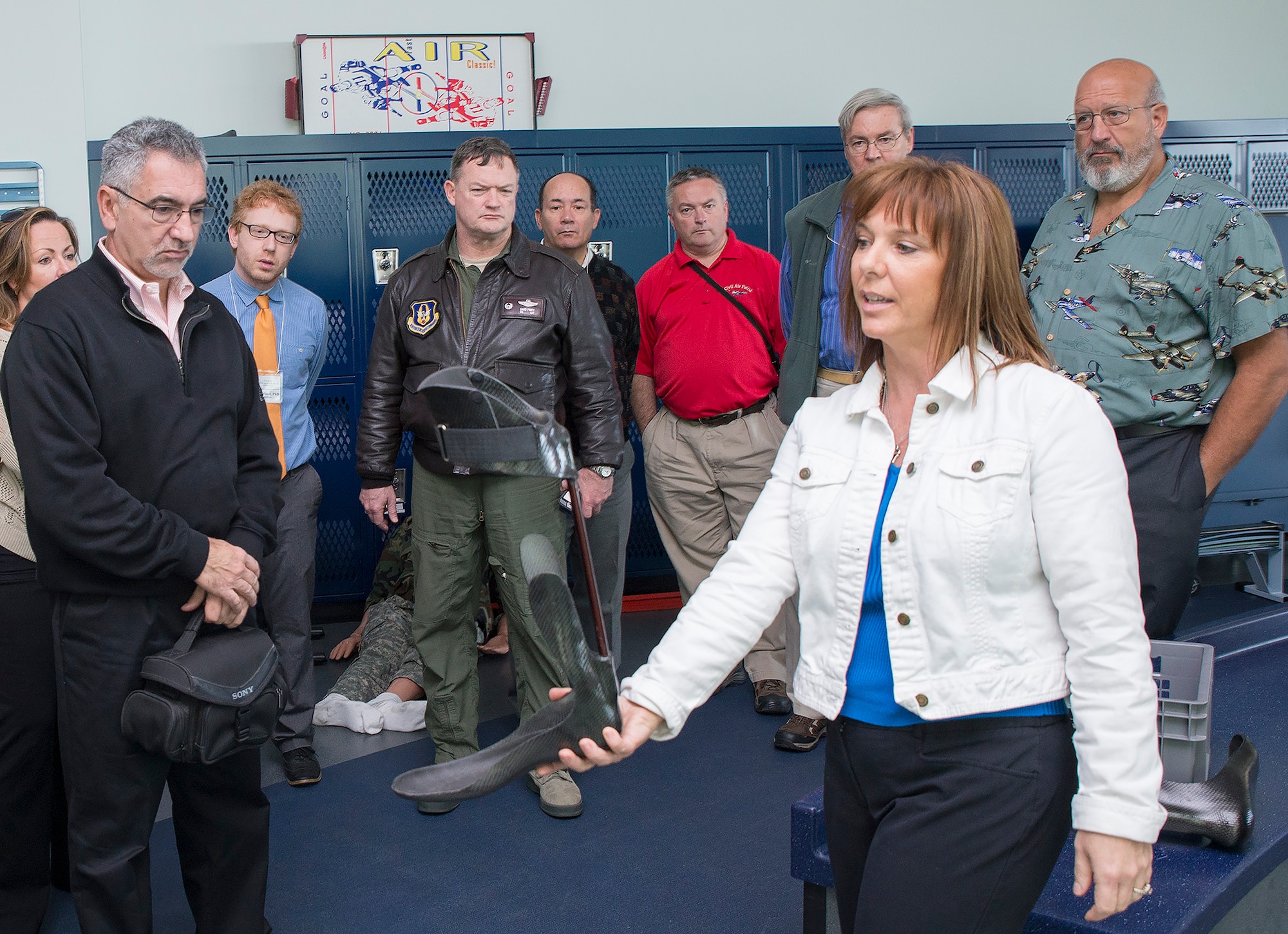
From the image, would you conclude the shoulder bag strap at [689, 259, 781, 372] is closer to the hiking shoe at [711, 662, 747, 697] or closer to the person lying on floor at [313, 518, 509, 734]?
the hiking shoe at [711, 662, 747, 697]

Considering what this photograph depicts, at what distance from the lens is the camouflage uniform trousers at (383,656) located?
3516 mm

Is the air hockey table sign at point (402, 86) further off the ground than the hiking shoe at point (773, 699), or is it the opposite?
the air hockey table sign at point (402, 86)

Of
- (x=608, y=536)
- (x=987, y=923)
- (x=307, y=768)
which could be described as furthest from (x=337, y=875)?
(x=987, y=923)

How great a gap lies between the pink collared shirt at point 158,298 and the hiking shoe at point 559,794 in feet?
4.72

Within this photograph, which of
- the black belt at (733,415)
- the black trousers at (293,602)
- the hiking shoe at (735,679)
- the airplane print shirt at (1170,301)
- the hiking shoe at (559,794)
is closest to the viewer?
the airplane print shirt at (1170,301)

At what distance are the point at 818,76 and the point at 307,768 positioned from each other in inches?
177

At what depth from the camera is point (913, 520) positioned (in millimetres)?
1162

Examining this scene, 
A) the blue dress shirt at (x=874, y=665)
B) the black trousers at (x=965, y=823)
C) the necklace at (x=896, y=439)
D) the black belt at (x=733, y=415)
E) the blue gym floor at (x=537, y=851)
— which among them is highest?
the necklace at (x=896, y=439)

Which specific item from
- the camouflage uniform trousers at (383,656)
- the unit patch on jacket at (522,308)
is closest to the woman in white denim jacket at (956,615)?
the unit patch on jacket at (522,308)

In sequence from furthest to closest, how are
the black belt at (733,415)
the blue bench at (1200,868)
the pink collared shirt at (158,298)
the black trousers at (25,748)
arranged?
the black belt at (733,415), the black trousers at (25,748), the pink collared shirt at (158,298), the blue bench at (1200,868)

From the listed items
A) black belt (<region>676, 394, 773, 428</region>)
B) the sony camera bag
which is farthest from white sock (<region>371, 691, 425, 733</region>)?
the sony camera bag

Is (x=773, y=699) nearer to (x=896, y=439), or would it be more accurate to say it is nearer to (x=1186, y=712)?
(x=1186, y=712)

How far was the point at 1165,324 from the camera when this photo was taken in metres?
2.22

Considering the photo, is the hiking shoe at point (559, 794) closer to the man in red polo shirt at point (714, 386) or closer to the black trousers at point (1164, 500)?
the man in red polo shirt at point (714, 386)
